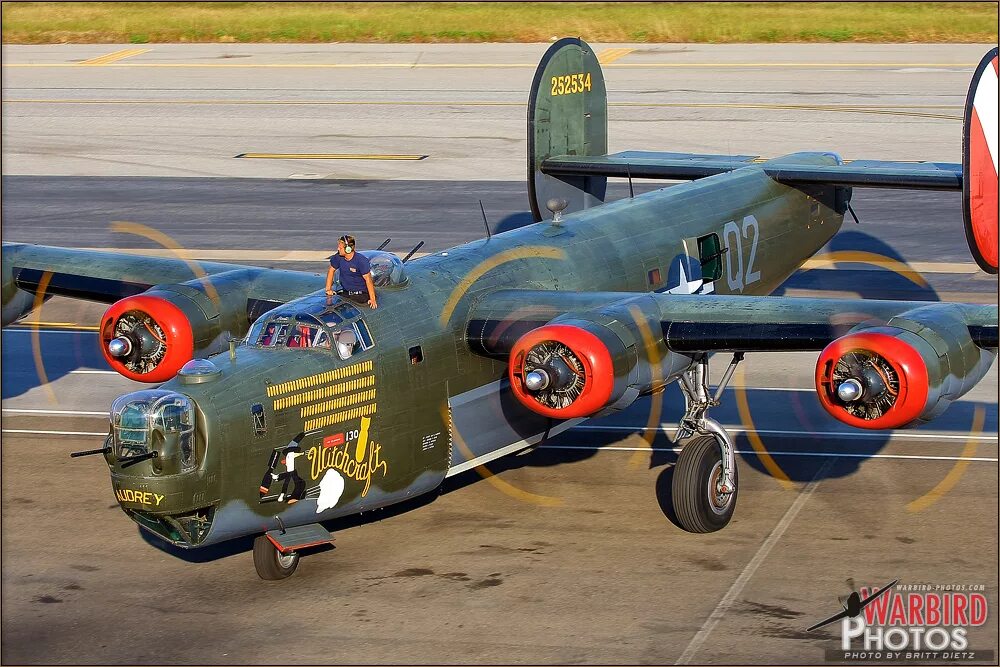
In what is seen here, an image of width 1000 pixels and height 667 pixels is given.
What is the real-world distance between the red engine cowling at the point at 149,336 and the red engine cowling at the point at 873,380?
931 cm

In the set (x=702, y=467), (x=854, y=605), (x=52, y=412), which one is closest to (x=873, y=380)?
(x=854, y=605)

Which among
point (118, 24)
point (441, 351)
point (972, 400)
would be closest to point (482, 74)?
point (118, 24)

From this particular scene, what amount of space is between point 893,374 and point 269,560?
330 inches

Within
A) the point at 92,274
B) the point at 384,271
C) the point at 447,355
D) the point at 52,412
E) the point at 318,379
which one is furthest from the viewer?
the point at 52,412

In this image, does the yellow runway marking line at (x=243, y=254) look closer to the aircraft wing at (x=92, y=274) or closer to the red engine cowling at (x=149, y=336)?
the aircraft wing at (x=92, y=274)

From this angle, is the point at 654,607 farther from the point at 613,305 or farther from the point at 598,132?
the point at 598,132

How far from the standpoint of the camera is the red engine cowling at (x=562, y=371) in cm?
1784

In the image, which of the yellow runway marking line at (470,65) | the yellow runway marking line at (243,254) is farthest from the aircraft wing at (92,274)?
the yellow runway marking line at (470,65)

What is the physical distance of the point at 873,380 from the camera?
17.2 m

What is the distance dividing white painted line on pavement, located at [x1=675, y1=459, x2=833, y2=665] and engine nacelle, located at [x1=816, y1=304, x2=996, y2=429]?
8.66 feet

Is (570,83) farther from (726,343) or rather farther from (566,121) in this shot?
(726,343)

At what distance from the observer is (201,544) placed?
17547 millimetres

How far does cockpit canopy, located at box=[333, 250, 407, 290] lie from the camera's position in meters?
19.3

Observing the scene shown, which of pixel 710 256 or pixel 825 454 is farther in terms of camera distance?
pixel 710 256
